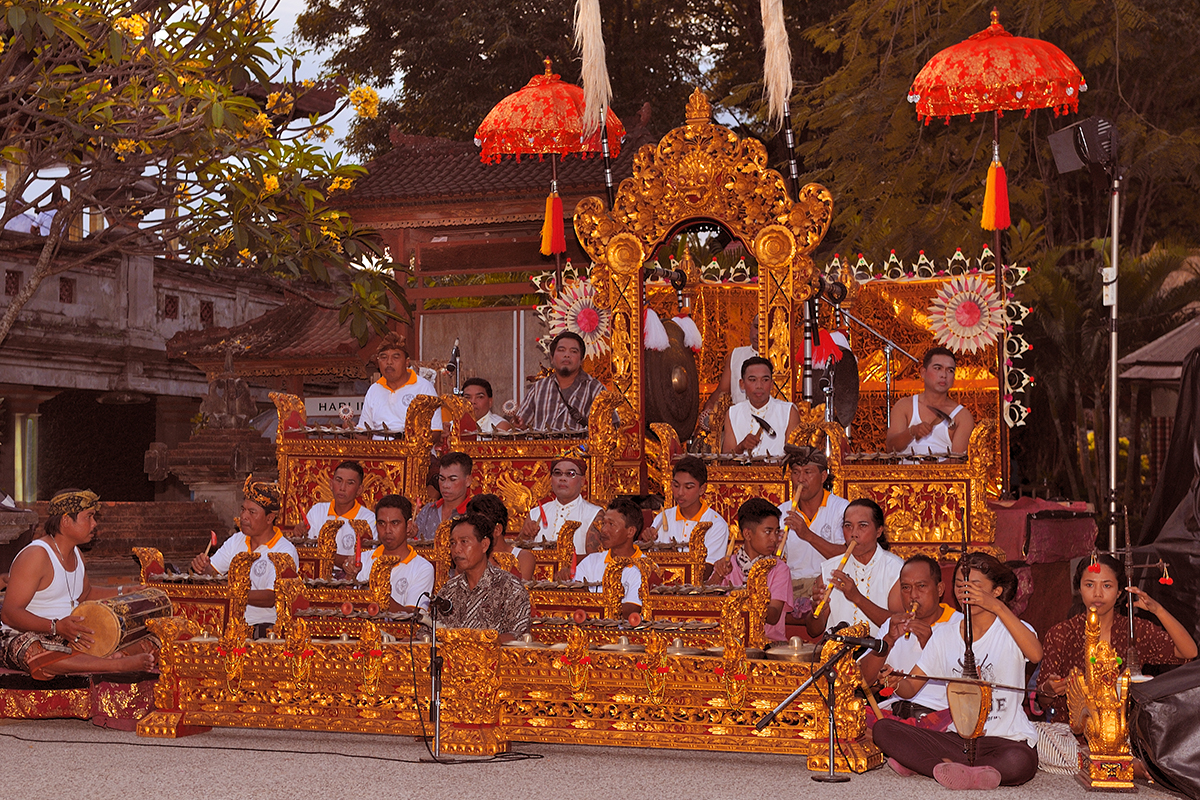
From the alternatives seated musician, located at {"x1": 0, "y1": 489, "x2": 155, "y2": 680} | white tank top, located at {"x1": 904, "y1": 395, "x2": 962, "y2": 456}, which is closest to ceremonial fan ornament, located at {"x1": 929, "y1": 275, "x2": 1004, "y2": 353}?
white tank top, located at {"x1": 904, "y1": 395, "x2": 962, "y2": 456}

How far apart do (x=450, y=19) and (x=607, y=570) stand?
787 inches

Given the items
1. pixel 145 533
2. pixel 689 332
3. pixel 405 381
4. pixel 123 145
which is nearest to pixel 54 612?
pixel 123 145

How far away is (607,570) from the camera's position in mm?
7984

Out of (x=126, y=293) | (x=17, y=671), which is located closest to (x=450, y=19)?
(x=126, y=293)

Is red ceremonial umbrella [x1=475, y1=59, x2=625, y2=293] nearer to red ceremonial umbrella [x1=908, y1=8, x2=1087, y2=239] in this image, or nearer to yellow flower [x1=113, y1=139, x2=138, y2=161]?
red ceremonial umbrella [x1=908, y1=8, x2=1087, y2=239]

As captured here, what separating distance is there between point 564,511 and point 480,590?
1.85m

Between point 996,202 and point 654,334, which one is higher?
point 996,202

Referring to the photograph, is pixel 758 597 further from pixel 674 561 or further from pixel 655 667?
pixel 674 561

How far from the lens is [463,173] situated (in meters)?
18.9

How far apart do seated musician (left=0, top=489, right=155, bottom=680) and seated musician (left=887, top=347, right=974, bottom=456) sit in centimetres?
545

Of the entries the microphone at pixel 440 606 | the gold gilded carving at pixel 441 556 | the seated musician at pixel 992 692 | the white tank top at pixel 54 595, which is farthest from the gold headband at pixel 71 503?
the seated musician at pixel 992 692

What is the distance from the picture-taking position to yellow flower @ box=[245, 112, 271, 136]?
9383mm

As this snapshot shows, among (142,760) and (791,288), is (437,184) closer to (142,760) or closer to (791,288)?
(791,288)

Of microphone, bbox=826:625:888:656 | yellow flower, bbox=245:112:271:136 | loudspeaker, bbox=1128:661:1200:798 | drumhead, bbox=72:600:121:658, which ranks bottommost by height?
loudspeaker, bbox=1128:661:1200:798
